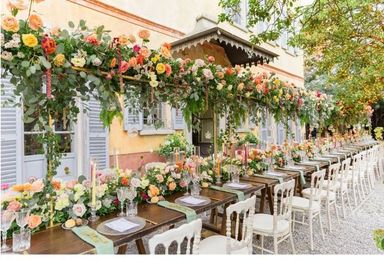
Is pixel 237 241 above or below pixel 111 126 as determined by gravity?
below

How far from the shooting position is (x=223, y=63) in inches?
240

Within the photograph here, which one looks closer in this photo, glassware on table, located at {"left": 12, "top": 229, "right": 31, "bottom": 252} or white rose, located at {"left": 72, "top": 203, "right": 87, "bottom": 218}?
glassware on table, located at {"left": 12, "top": 229, "right": 31, "bottom": 252}

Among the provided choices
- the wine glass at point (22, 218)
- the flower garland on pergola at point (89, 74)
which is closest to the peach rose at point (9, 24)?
the flower garland on pergola at point (89, 74)

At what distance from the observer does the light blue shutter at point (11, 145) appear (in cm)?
349

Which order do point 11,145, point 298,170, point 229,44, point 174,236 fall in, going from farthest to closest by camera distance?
1. point 229,44
2. point 298,170
3. point 11,145
4. point 174,236

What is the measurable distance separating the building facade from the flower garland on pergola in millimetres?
410

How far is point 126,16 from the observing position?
5.14 metres

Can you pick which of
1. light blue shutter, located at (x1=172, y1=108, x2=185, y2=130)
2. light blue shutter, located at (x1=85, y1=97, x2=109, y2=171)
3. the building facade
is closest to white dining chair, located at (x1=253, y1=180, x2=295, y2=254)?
the building facade

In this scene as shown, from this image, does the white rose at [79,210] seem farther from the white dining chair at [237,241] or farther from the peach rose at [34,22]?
the peach rose at [34,22]

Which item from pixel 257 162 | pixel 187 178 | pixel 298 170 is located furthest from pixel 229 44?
pixel 187 178

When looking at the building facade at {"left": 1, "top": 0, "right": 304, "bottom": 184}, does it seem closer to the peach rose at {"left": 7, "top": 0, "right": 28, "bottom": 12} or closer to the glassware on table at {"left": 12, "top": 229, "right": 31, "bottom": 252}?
the peach rose at {"left": 7, "top": 0, "right": 28, "bottom": 12}

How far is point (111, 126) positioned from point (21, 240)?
3.42 meters

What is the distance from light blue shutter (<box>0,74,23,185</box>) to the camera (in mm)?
3494

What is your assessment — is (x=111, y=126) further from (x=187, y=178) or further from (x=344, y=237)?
(x=344, y=237)
